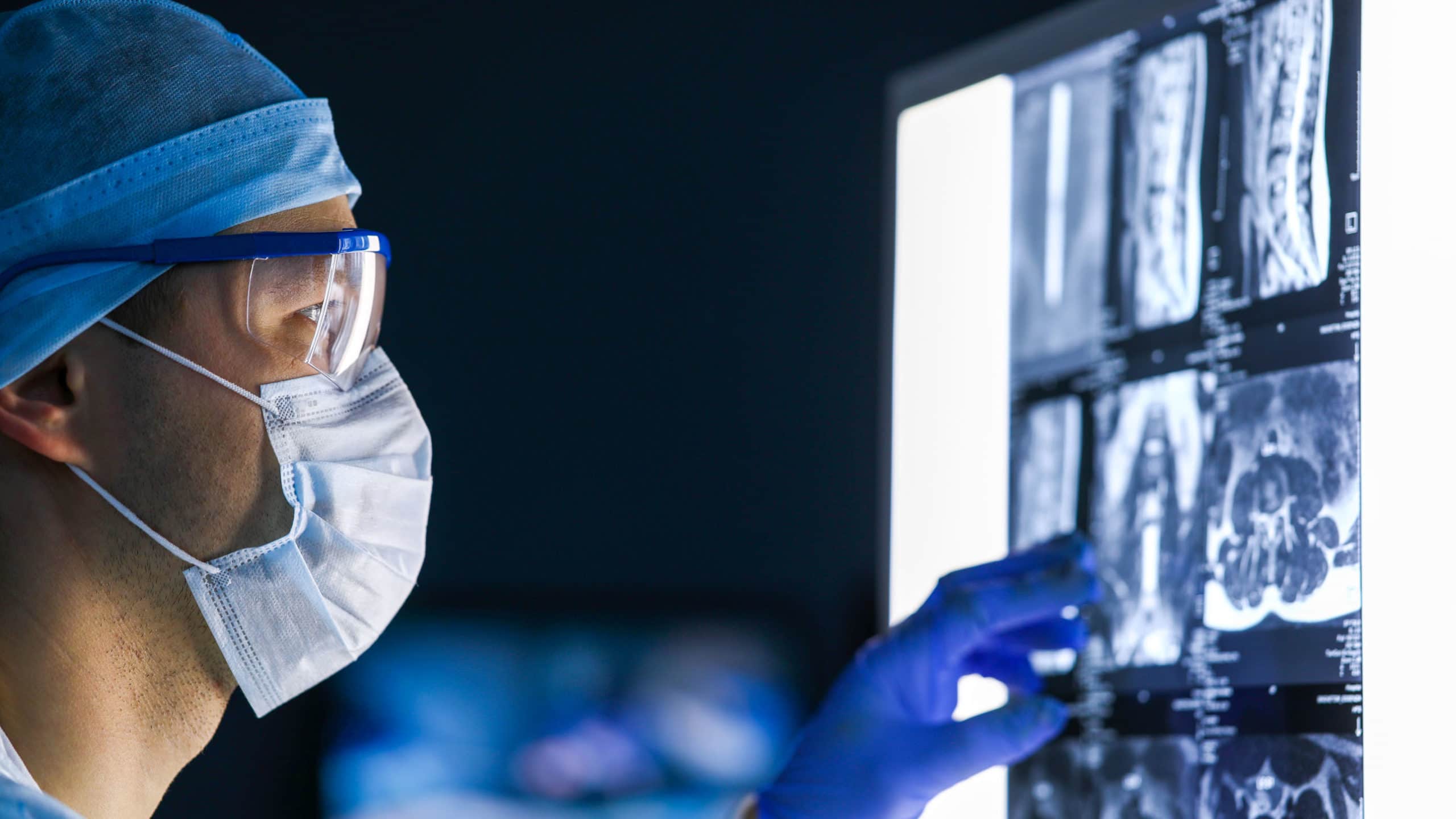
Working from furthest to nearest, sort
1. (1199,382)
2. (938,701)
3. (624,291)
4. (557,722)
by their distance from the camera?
1. (624,291)
2. (557,722)
3. (938,701)
4. (1199,382)

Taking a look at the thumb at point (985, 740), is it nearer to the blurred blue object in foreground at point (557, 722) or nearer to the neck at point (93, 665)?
the neck at point (93, 665)

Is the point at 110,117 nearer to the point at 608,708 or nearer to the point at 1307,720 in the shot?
the point at 1307,720

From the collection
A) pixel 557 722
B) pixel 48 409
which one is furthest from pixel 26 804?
pixel 557 722

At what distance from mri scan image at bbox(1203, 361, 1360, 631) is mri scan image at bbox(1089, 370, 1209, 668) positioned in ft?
0.07

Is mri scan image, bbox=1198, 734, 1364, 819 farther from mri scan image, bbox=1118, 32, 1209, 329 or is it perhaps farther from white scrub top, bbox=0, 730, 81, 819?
white scrub top, bbox=0, 730, 81, 819

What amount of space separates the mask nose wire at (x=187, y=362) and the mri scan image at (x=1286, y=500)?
0.74 m

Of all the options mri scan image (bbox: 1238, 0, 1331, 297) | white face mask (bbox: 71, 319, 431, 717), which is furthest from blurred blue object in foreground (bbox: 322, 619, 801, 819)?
mri scan image (bbox: 1238, 0, 1331, 297)

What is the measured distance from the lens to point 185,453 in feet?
3.44

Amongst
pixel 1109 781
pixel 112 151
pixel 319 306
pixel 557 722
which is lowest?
pixel 557 722

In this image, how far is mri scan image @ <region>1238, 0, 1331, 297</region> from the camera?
866 mm

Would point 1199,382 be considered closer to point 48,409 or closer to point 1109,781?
point 1109,781

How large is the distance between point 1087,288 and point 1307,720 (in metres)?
0.37

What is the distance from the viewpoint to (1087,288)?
107cm

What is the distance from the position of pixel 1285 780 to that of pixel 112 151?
969mm
